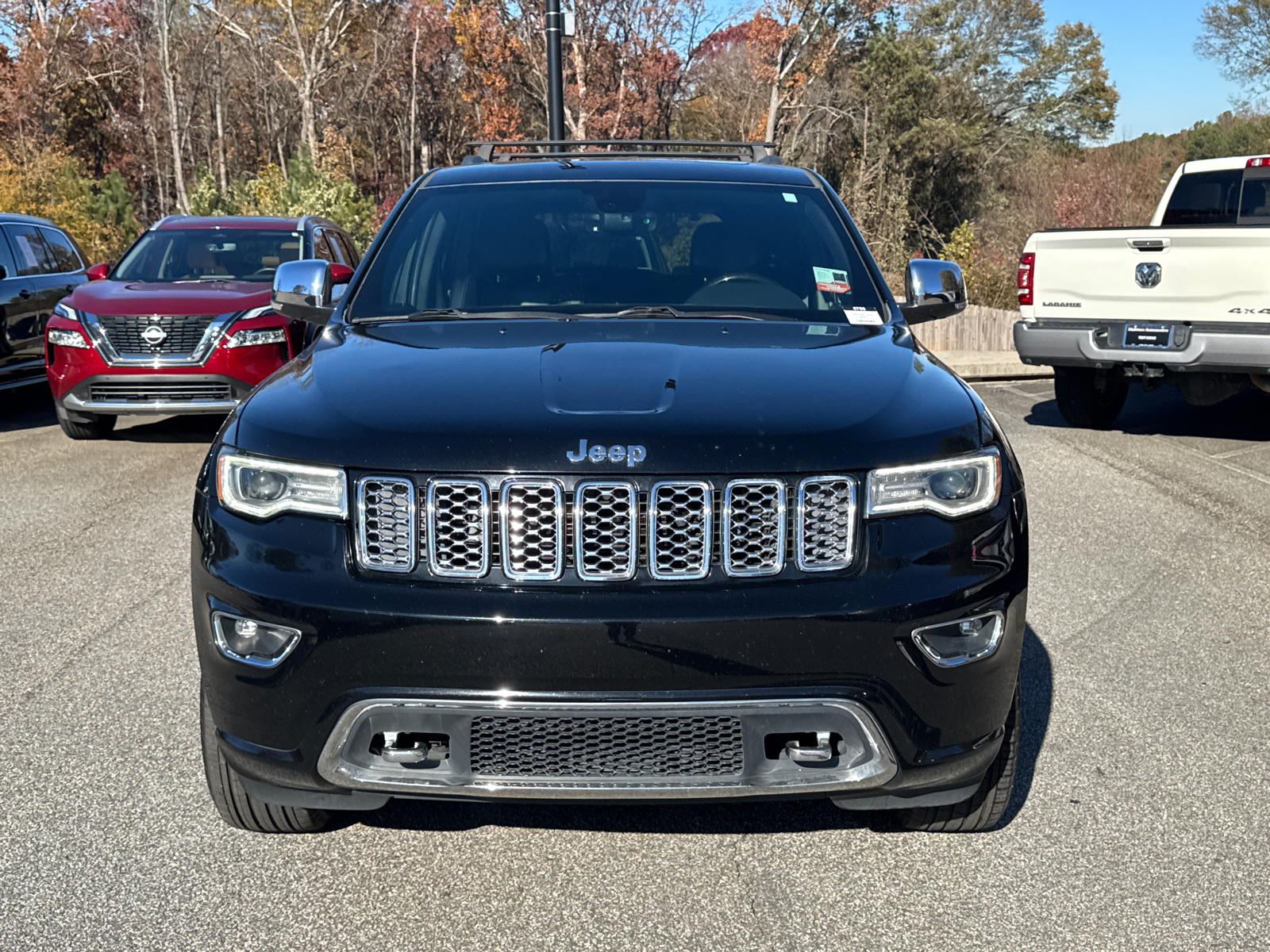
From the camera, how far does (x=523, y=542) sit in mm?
2752

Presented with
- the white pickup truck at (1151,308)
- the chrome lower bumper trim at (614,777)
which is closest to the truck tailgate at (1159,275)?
the white pickup truck at (1151,308)

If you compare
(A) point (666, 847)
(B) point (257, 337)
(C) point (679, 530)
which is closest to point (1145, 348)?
(B) point (257, 337)

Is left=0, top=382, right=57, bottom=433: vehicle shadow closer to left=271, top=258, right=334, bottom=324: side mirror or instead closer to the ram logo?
left=271, top=258, right=334, bottom=324: side mirror

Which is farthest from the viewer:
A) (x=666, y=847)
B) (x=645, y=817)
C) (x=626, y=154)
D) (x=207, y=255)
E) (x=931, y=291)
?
(x=207, y=255)

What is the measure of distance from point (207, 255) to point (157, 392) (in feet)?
6.54

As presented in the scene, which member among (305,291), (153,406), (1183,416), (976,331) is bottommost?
(976,331)

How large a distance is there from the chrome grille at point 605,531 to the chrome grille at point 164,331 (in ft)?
25.5

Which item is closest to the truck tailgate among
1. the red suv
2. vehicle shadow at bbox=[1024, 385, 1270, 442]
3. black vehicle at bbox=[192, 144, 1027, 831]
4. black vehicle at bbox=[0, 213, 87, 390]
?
vehicle shadow at bbox=[1024, 385, 1270, 442]

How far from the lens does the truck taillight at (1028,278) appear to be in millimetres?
9766

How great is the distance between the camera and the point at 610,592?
2.72 m

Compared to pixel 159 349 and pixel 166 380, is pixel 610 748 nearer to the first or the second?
pixel 166 380

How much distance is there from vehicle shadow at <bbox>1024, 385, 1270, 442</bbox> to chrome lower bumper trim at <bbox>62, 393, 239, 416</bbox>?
658cm

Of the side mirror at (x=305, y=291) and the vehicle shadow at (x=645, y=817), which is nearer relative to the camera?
the vehicle shadow at (x=645, y=817)

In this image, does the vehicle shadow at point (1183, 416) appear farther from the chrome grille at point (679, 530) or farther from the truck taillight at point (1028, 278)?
the chrome grille at point (679, 530)
